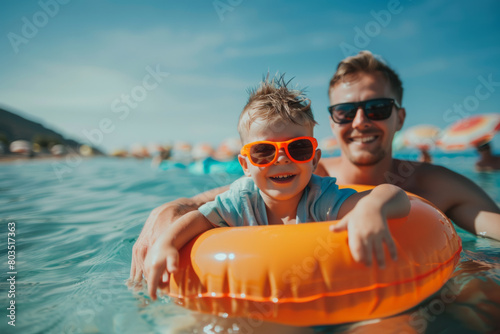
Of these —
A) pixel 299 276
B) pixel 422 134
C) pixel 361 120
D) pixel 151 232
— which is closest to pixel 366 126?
pixel 361 120

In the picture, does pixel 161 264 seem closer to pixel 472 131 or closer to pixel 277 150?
pixel 277 150

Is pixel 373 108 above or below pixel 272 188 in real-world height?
above

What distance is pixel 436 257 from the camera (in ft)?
5.80

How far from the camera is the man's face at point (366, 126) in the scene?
3279mm

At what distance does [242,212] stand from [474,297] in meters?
1.57

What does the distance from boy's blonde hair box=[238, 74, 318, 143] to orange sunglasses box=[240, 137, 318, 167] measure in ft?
0.48

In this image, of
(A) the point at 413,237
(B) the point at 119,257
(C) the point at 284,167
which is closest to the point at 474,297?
(A) the point at 413,237

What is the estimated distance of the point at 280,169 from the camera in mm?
2062

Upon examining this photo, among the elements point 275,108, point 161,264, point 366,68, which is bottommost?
point 161,264

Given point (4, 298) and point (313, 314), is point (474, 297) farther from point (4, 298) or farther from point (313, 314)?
point (4, 298)

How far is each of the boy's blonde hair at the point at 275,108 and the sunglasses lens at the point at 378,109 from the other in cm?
121

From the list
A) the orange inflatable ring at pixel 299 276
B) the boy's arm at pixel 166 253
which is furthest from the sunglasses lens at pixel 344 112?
the boy's arm at pixel 166 253

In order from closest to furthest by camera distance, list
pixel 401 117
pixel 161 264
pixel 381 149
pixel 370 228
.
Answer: pixel 370 228
pixel 161 264
pixel 381 149
pixel 401 117

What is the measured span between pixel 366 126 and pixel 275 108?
1.56 m
